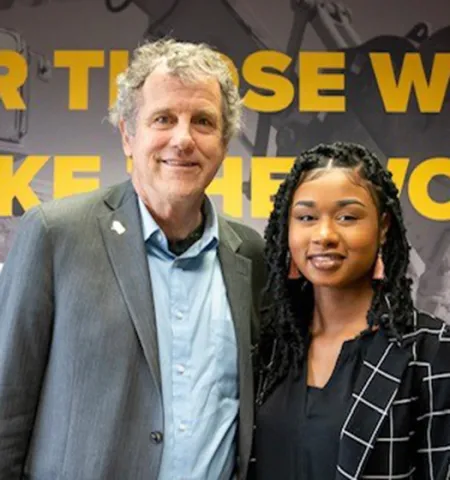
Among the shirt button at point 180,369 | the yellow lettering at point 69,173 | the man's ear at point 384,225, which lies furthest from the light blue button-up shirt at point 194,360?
the yellow lettering at point 69,173

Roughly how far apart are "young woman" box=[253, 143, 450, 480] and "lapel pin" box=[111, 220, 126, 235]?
1.20 ft

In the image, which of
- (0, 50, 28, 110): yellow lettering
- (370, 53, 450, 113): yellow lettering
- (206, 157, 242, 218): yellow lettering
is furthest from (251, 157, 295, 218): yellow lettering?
(0, 50, 28, 110): yellow lettering

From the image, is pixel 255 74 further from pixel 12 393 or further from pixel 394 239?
pixel 12 393

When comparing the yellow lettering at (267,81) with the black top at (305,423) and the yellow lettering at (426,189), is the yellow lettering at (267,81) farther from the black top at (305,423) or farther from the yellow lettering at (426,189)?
the black top at (305,423)

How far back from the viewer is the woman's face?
1.56m

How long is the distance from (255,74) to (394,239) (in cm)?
172

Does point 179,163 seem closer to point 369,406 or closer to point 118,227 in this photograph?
point 118,227

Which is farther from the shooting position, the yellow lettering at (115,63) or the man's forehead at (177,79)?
the yellow lettering at (115,63)

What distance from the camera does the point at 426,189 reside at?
3152mm

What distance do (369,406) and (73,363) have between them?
646 mm

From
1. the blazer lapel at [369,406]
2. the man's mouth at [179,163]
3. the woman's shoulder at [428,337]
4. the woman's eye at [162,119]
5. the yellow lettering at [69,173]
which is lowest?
the blazer lapel at [369,406]

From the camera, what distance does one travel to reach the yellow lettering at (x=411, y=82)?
318cm

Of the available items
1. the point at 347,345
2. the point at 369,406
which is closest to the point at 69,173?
the point at 347,345

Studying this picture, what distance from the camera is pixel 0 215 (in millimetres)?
3152
